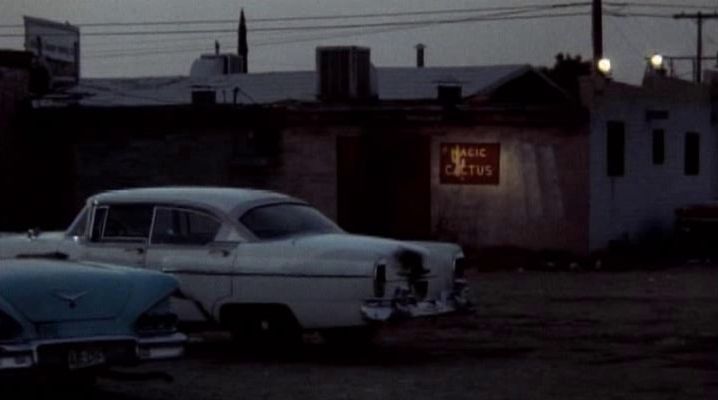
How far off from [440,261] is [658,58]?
104 ft

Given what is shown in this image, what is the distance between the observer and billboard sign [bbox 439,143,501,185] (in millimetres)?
33812

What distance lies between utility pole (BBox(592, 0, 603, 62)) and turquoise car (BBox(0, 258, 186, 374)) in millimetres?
34949

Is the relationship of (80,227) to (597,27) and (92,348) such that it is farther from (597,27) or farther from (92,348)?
(597,27)

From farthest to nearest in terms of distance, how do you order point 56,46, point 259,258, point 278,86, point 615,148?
point 278,86 < point 56,46 < point 615,148 < point 259,258

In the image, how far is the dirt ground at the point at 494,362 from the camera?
13.9m

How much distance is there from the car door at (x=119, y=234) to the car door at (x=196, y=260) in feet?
0.37

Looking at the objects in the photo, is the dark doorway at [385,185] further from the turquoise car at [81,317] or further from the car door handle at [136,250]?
the turquoise car at [81,317]

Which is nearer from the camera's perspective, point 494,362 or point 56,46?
point 494,362

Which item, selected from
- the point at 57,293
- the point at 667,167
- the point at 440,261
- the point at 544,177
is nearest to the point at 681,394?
the point at 440,261

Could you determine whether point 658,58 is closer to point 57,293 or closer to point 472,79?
point 472,79

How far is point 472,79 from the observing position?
45.7 meters

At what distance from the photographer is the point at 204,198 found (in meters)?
16.3

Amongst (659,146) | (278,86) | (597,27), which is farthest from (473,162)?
(597,27)

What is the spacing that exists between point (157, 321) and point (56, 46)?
3194 cm
